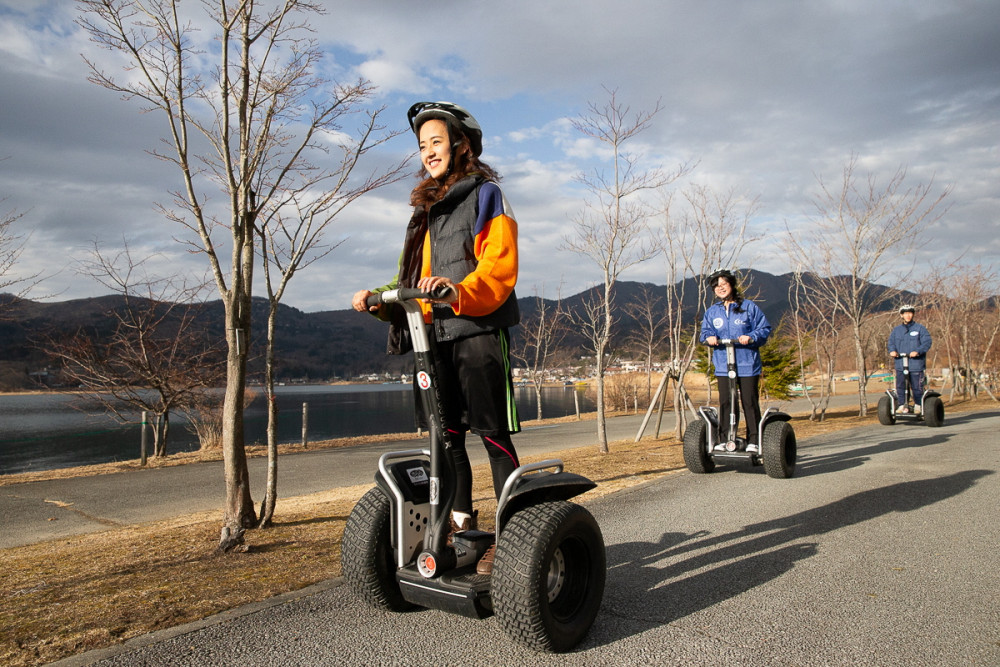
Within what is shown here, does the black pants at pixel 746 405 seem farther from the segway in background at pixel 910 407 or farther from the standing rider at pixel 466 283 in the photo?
the segway in background at pixel 910 407

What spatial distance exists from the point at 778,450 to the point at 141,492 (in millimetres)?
8348

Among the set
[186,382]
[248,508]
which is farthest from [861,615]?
[186,382]

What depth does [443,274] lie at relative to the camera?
2.91 m

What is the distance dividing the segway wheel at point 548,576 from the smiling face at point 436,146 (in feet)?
5.30

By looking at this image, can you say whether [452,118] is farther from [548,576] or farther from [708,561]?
[708,561]

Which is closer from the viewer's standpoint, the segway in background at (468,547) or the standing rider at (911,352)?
the segway in background at (468,547)

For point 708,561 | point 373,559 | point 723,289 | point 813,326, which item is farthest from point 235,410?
point 813,326

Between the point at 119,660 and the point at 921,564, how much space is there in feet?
12.7

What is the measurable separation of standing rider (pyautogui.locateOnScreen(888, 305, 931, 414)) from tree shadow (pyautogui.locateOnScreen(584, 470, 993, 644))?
8406 mm

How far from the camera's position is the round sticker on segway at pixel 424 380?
2.68 metres

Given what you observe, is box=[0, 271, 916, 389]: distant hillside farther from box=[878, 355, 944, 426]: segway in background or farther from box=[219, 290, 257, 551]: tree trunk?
box=[219, 290, 257, 551]: tree trunk

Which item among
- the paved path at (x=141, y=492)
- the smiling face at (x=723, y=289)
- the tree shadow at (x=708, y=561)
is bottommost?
the paved path at (x=141, y=492)

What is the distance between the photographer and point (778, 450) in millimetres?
6281

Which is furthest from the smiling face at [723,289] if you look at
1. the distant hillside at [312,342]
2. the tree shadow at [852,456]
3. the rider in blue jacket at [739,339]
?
the distant hillside at [312,342]
